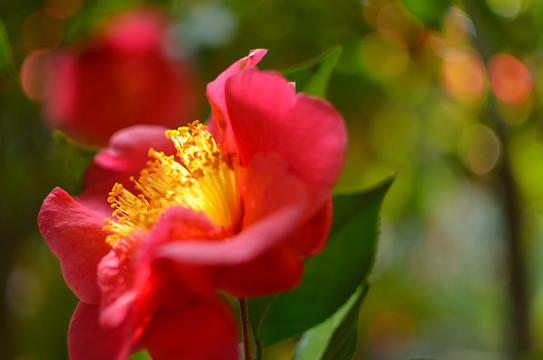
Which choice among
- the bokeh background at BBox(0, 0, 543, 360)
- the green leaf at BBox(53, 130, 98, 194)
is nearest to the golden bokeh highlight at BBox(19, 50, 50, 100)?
the bokeh background at BBox(0, 0, 543, 360)

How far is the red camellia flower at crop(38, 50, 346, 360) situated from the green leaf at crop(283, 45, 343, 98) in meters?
0.10

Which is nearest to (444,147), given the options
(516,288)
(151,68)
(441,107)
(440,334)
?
(441,107)

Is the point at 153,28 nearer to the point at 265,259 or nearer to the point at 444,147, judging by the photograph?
the point at 444,147

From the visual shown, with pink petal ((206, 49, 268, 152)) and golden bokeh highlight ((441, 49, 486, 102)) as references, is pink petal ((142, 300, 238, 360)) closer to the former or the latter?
pink petal ((206, 49, 268, 152))

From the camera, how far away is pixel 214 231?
385 mm

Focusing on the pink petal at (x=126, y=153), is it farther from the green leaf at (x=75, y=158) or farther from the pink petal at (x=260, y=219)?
the pink petal at (x=260, y=219)

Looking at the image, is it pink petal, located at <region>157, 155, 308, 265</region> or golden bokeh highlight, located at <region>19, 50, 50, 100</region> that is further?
golden bokeh highlight, located at <region>19, 50, 50, 100</region>

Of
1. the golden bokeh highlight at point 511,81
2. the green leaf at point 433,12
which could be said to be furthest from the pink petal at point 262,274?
the golden bokeh highlight at point 511,81

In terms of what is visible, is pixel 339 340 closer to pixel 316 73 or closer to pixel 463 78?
pixel 316 73

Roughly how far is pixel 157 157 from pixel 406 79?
2.98ft

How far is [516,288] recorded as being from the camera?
1015 mm

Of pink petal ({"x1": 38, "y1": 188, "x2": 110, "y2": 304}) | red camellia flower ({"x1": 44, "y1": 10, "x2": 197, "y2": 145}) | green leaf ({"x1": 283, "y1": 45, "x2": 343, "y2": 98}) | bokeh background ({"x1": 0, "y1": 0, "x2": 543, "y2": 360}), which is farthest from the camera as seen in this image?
red camellia flower ({"x1": 44, "y1": 10, "x2": 197, "y2": 145})

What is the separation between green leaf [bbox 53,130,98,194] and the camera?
20.1 inches

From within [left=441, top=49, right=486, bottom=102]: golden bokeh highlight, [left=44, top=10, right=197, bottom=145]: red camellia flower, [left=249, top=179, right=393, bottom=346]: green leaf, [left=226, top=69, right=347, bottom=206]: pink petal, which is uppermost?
[left=226, top=69, right=347, bottom=206]: pink petal
